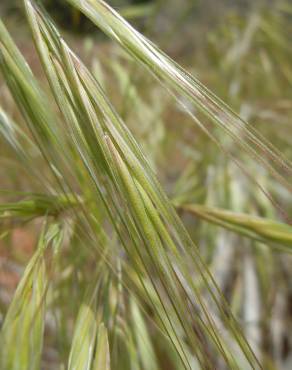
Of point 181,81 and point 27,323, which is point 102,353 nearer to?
point 27,323

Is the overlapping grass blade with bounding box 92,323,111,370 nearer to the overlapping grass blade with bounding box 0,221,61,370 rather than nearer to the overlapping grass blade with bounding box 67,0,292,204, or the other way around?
the overlapping grass blade with bounding box 0,221,61,370

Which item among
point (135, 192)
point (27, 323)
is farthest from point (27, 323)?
point (135, 192)

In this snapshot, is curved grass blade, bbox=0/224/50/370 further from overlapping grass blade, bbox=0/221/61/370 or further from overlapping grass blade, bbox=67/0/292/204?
overlapping grass blade, bbox=67/0/292/204

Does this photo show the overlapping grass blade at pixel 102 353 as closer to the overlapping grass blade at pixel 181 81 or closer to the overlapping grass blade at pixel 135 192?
the overlapping grass blade at pixel 135 192

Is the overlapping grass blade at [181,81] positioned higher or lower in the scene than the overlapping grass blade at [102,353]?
higher

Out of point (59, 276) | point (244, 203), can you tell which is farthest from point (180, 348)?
point (244, 203)

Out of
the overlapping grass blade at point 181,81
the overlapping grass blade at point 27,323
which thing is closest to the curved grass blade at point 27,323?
the overlapping grass blade at point 27,323

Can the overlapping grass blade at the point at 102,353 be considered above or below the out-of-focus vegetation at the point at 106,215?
below

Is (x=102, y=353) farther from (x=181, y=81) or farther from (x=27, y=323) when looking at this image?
(x=181, y=81)

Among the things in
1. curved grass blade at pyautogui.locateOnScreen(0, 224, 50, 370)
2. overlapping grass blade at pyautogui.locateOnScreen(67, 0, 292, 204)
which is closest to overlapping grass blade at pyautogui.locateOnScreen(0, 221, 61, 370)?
curved grass blade at pyautogui.locateOnScreen(0, 224, 50, 370)

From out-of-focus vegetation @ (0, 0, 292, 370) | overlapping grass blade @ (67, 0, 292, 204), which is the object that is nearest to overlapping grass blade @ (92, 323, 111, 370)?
out-of-focus vegetation @ (0, 0, 292, 370)

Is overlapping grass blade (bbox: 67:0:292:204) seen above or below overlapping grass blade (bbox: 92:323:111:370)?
above

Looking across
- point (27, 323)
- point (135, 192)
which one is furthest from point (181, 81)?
point (27, 323)
